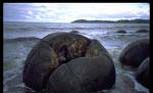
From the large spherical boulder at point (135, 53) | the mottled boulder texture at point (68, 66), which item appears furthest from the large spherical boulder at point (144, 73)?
the mottled boulder texture at point (68, 66)

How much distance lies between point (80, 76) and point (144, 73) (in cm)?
67

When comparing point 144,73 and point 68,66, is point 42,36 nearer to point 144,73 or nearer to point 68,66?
point 68,66

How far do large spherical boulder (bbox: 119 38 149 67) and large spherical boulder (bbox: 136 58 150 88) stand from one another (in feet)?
0.16

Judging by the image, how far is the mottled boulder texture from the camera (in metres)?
2.89

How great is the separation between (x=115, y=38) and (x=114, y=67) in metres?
0.31

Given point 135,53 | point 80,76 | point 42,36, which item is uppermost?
point 42,36

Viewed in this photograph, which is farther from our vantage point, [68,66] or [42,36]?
[42,36]

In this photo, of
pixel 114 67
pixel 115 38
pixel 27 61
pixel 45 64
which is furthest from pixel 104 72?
pixel 27 61

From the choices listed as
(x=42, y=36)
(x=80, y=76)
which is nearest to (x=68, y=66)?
(x=80, y=76)

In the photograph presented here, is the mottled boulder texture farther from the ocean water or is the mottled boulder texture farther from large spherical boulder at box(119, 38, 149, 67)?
large spherical boulder at box(119, 38, 149, 67)

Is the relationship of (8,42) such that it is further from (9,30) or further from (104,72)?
(104,72)

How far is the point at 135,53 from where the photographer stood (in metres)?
3.11

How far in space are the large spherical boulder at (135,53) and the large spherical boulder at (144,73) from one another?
0.05 meters

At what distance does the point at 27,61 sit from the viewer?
9.88ft
